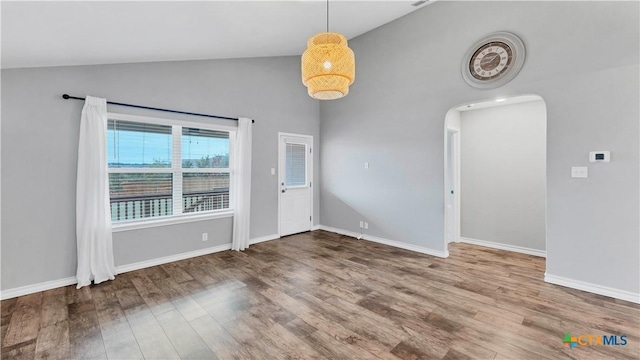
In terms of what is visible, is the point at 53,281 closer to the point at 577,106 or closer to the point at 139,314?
the point at 139,314

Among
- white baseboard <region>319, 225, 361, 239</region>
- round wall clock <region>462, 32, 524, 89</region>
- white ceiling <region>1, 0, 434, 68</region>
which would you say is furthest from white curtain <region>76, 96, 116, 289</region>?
round wall clock <region>462, 32, 524, 89</region>

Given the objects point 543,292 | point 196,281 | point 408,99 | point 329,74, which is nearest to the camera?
point 329,74

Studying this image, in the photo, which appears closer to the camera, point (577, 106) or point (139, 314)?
point (139, 314)

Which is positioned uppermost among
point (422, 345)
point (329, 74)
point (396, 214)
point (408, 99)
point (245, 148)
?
point (408, 99)

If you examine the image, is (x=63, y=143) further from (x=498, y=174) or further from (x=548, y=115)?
(x=498, y=174)

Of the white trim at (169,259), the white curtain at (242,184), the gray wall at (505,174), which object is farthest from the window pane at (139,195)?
the gray wall at (505,174)

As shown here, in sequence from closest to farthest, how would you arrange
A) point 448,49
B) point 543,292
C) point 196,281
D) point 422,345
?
1. point 422,345
2. point 543,292
3. point 196,281
4. point 448,49

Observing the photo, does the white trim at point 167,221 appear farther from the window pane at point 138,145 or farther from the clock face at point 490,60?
the clock face at point 490,60

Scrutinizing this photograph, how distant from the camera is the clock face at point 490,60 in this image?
342 cm

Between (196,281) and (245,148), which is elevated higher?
(245,148)

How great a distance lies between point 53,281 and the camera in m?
3.03

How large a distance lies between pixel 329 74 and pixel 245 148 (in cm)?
259

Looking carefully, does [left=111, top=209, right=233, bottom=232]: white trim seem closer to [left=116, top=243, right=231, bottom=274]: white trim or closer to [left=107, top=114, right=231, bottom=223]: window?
[left=107, top=114, right=231, bottom=223]: window

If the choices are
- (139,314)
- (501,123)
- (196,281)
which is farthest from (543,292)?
(139,314)
